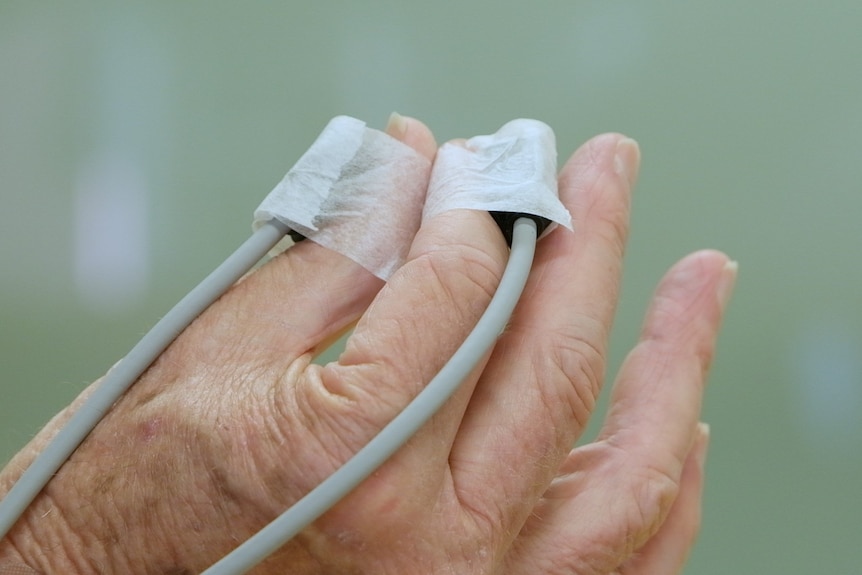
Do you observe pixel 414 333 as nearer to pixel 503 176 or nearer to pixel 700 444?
pixel 503 176

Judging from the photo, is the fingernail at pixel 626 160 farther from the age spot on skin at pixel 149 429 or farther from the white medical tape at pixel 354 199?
the age spot on skin at pixel 149 429

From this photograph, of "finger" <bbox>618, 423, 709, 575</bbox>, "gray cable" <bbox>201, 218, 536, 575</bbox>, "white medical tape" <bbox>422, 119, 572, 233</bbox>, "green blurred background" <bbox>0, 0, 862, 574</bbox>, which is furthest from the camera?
"green blurred background" <bbox>0, 0, 862, 574</bbox>

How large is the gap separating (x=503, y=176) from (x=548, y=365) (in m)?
0.13

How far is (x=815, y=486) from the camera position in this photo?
78 cm

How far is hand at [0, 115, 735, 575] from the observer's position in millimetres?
378

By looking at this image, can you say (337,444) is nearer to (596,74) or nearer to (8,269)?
(596,74)

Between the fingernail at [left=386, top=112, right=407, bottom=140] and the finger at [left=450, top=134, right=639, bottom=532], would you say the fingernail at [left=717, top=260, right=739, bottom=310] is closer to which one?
the finger at [left=450, top=134, right=639, bottom=532]

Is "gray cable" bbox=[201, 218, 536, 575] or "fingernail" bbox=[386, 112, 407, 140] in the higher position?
"fingernail" bbox=[386, 112, 407, 140]

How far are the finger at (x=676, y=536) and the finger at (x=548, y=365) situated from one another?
22 centimetres

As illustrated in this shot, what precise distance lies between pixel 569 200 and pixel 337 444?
0.79 ft

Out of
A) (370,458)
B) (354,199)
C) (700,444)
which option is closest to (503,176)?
Answer: (354,199)

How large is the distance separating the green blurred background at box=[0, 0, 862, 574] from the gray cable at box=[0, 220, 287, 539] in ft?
1.31

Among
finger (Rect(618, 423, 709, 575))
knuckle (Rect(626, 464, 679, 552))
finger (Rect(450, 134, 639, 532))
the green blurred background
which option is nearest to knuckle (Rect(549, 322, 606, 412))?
finger (Rect(450, 134, 639, 532))

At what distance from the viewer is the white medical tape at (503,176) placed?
456mm
